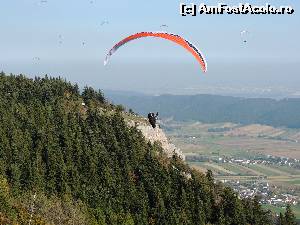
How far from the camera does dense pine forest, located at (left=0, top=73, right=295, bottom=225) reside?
121 metres

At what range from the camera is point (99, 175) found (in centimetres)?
13575

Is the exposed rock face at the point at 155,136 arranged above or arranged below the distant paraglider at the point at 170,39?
below

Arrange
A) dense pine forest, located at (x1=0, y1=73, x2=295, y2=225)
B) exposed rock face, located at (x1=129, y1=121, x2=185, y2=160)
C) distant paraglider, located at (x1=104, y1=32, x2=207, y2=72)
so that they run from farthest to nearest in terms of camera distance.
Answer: exposed rock face, located at (x1=129, y1=121, x2=185, y2=160) → dense pine forest, located at (x1=0, y1=73, x2=295, y2=225) → distant paraglider, located at (x1=104, y1=32, x2=207, y2=72)

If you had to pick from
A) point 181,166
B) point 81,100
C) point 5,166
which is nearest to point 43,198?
point 5,166

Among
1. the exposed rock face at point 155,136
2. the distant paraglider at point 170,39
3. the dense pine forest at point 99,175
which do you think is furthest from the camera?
the exposed rock face at point 155,136

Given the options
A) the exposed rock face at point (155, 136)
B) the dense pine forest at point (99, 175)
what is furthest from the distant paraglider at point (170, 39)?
the exposed rock face at point (155, 136)

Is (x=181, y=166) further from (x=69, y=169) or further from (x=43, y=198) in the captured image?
(x=43, y=198)

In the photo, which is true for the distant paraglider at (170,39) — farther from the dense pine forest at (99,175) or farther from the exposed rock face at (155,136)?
the exposed rock face at (155,136)

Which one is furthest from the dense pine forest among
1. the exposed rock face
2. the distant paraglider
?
the distant paraglider

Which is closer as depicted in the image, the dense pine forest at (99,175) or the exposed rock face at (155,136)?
the dense pine forest at (99,175)

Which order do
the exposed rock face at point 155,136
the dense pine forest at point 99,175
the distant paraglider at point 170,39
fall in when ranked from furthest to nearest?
the exposed rock face at point 155,136, the dense pine forest at point 99,175, the distant paraglider at point 170,39

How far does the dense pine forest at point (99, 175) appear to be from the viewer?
12119cm

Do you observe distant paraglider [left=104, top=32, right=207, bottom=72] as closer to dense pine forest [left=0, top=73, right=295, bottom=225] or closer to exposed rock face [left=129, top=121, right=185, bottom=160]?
dense pine forest [left=0, top=73, right=295, bottom=225]

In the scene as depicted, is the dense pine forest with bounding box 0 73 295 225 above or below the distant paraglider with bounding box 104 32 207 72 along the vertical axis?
below
